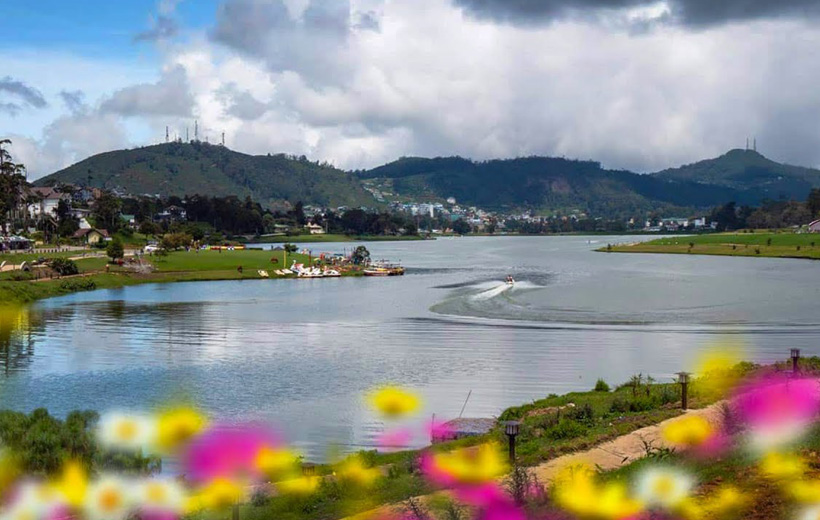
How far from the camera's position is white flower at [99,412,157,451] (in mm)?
17545

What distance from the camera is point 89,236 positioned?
107 m

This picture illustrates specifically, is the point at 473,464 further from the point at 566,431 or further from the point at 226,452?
the point at 226,452

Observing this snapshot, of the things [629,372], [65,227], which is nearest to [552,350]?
[629,372]

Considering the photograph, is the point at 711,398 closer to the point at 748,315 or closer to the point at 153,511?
the point at 153,511

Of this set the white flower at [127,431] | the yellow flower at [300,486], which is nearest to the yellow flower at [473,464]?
the yellow flower at [300,486]

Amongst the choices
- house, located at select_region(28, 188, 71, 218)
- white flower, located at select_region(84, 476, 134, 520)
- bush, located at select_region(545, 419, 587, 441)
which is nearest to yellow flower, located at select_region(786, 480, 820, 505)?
bush, located at select_region(545, 419, 587, 441)

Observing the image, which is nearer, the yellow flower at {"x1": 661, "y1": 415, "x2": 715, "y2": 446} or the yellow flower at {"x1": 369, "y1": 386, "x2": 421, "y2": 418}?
the yellow flower at {"x1": 661, "y1": 415, "x2": 715, "y2": 446}

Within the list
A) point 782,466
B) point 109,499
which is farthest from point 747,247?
point 109,499

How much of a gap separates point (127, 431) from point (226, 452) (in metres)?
3.38

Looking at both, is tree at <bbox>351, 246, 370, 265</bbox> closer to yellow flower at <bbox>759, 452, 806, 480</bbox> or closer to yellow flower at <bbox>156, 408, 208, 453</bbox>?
yellow flower at <bbox>156, 408, 208, 453</bbox>

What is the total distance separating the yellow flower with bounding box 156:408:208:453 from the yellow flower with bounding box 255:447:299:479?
2.75 meters

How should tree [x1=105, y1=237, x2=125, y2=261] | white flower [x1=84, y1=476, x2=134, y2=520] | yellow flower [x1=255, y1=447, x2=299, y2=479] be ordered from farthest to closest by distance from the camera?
tree [x1=105, y1=237, x2=125, y2=261] < yellow flower [x1=255, y1=447, x2=299, y2=479] < white flower [x1=84, y1=476, x2=134, y2=520]

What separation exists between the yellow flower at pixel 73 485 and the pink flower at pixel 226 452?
2059 mm

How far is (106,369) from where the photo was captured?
30.9 m
